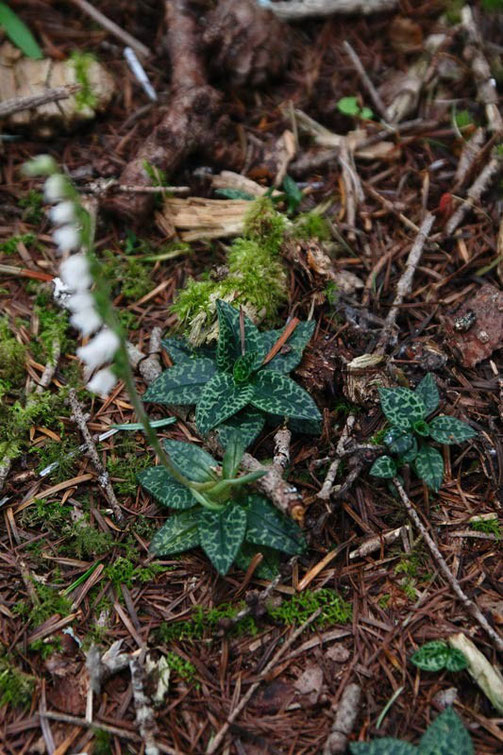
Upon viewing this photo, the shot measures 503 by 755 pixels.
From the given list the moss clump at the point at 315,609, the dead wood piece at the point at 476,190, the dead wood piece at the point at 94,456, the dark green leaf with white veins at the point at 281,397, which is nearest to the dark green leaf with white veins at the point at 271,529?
the moss clump at the point at 315,609

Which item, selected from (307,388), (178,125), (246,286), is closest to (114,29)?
(178,125)

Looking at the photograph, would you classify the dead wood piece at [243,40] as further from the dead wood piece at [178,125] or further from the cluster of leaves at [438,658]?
the cluster of leaves at [438,658]

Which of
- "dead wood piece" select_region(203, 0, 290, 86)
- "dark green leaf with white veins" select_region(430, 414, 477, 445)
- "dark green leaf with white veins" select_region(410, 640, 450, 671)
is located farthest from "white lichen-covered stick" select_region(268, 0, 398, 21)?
"dark green leaf with white veins" select_region(410, 640, 450, 671)

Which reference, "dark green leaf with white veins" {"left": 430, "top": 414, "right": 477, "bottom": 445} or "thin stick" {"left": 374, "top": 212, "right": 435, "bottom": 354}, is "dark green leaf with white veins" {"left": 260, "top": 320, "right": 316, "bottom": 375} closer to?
"thin stick" {"left": 374, "top": 212, "right": 435, "bottom": 354}

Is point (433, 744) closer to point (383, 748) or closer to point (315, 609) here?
point (383, 748)

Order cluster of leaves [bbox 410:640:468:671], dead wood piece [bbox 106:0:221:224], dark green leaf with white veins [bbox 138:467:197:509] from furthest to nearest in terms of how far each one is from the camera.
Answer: dead wood piece [bbox 106:0:221:224]
dark green leaf with white veins [bbox 138:467:197:509]
cluster of leaves [bbox 410:640:468:671]

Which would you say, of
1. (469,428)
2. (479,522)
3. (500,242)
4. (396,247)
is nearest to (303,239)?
(396,247)
